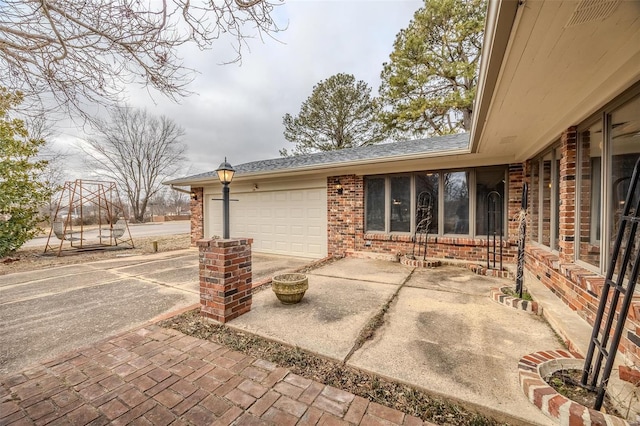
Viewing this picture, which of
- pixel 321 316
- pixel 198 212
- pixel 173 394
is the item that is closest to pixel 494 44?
pixel 321 316

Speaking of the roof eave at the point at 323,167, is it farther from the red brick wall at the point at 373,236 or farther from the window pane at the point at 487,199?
the window pane at the point at 487,199

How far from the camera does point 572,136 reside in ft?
10.3

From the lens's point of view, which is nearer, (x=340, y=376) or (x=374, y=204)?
(x=340, y=376)

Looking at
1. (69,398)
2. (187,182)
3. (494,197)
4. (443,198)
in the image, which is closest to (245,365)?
(69,398)

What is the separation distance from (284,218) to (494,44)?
6400mm

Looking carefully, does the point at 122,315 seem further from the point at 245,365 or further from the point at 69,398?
the point at 245,365

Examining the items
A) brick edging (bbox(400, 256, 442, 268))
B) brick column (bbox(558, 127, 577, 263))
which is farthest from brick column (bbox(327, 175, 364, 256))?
brick column (bbox(558, 127, 577, 263))

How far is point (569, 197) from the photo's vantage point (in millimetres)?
3145

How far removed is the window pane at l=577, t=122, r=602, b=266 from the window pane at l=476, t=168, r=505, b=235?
250cm

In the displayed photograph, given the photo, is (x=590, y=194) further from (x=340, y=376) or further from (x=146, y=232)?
(x=146, y=232)

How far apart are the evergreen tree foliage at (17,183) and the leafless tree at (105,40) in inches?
240

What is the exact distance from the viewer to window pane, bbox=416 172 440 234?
596 centimetres

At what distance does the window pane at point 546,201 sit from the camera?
4043mm

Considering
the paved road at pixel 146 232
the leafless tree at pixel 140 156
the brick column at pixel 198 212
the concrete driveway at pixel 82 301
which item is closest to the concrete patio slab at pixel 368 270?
the concrete driveway at pixel 82 301
